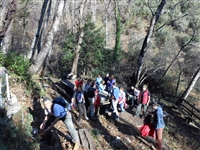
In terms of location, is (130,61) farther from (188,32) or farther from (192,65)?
(188,32)

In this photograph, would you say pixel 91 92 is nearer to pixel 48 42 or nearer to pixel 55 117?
pixel 55 117

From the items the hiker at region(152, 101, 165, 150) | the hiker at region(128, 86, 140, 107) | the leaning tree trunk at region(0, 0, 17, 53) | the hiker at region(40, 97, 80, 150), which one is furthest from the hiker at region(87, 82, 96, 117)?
the leaning tree trunk at region(0, 0, 17, 53)

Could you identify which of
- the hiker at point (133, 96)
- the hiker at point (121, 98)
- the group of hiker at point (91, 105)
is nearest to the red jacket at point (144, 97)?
the group of hiker at point (91, 105)

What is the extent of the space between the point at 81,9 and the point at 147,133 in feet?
33.7

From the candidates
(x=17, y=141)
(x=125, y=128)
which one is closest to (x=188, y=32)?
(x=125, y=128)

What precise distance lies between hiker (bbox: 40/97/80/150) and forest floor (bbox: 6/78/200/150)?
396 millimetres

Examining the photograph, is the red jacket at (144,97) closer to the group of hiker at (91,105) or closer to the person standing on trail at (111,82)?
the group of hiker at (91,105)

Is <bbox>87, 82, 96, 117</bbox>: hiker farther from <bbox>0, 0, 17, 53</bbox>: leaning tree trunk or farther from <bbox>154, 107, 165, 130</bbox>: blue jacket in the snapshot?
<bbox>0, 0, 17, 53</bbox>: leaning tree trunk

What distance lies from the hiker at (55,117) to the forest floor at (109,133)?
0.40 metres

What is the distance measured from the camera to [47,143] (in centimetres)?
611

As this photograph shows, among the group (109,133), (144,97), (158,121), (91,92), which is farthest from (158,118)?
(91,92)

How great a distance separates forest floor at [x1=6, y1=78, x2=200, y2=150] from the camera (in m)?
6.43

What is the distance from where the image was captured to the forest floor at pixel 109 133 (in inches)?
253

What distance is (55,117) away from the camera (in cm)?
583
